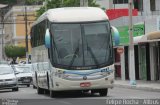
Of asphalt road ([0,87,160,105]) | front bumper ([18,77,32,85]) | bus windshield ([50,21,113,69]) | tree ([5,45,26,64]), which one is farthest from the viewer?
tree ([5,45,26,64])

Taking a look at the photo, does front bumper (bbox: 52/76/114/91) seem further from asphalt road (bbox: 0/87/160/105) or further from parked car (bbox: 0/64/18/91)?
parked car (bbox: 0/64/18/91)

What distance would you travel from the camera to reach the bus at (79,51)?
25203mm

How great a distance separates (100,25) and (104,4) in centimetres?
5597

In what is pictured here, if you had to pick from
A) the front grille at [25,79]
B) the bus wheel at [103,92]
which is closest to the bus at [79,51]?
the bus wheel at [103,92]

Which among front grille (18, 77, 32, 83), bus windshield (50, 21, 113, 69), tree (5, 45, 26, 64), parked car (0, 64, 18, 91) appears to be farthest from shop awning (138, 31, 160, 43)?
tree (5, 45, 26, 64)

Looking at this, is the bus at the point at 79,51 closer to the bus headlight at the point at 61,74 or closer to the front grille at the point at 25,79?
the bus headlight at the point at 61,74

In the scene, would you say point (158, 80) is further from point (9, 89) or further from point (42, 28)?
point (42, 28)

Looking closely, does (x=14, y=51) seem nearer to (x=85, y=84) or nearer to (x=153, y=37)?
(x=153, y=37)

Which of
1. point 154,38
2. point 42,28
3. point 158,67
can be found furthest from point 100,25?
point 158,67

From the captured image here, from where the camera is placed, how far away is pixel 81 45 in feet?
83.5

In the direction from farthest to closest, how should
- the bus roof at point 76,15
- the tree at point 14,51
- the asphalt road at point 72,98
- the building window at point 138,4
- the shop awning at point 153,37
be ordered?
the tree at point 14,51, the building window at point 138,4, the shop awning at point 153,37, the bus roof at point 76,15, the asphalt road at point 72,98

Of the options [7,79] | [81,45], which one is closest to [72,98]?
[81,45]

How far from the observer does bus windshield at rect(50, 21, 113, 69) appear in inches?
997

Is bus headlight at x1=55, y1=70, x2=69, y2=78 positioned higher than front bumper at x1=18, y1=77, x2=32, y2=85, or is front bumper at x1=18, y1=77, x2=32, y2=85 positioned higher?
bus headlight at x1=55, y1=70, x2=69, y2=78
